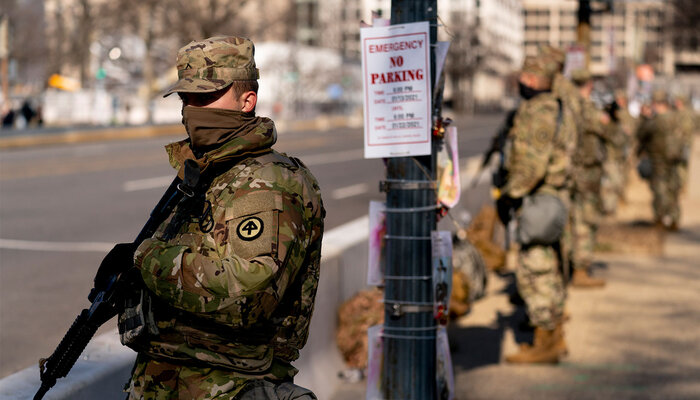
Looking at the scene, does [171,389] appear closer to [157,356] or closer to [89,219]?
[157,356]

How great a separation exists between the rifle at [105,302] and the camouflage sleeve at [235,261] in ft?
0.42

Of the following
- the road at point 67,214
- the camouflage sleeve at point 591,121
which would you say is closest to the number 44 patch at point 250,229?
the road at point 67,214

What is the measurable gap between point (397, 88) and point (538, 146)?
2.66 meters

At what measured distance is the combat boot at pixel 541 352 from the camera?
287 inches

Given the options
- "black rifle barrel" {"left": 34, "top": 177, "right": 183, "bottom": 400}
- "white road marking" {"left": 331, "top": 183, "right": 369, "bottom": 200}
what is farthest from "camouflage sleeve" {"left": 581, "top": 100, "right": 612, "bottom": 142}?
"black rifle barrel" {"left": 34, "top": 177, "right": 183, "bottom": 400}

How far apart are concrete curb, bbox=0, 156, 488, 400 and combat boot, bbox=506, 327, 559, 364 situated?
124cm

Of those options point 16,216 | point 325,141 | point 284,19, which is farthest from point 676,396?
point 284,19

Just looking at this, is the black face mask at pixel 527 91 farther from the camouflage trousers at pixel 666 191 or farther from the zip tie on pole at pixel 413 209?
the camouflage trousers at pixel 666 191

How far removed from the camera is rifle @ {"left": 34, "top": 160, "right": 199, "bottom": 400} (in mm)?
2857

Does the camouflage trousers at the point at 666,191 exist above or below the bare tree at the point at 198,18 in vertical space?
below

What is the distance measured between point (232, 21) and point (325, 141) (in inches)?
1384

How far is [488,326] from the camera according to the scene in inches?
338

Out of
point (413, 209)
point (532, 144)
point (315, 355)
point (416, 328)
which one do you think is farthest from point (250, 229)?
point (532, 144)

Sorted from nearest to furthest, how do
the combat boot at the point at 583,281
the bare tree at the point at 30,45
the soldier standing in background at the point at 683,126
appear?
the combat boot at the point at 583,281, the soldier standing in background at the point at 683,126, the bare tree at the point at 30,45
